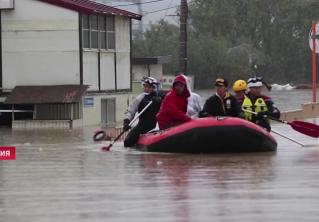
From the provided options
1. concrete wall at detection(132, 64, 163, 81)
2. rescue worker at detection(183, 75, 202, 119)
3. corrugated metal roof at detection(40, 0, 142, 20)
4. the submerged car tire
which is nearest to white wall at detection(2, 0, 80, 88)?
corrugated metal roof at detection(40, 0, 142, 20)

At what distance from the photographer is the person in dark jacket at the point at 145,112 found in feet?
58.1

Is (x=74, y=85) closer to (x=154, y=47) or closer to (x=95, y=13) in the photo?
(x=95, y=13)

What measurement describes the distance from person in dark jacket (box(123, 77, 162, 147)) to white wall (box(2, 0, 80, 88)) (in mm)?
13409

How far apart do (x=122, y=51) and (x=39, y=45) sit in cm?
491

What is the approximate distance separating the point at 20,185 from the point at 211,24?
271ft

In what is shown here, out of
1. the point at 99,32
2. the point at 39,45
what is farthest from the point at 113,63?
the point at 39,45

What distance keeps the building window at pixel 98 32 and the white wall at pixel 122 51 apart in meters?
0.39

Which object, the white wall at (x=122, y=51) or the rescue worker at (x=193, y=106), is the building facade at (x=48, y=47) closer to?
the white wall at (x=122, y=51)

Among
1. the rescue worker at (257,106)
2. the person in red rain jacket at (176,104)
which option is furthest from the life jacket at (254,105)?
the person in red rain jacket at (176,104)

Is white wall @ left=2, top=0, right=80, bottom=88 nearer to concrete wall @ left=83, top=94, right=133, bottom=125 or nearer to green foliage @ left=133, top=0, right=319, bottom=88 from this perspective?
concrete wall @ left=83, top=94, right=133, bottom=125

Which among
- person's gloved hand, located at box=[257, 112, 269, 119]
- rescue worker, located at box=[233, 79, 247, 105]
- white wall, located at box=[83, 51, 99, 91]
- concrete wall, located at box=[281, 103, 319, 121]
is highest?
white wall, located at box=[83, 51, 99, 91]

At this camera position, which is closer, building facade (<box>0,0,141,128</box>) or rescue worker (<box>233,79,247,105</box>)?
rescue worker (<box>233,79,247,105</box>)

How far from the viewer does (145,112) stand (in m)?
17.9

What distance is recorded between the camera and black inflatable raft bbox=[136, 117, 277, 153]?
15.7 meters
